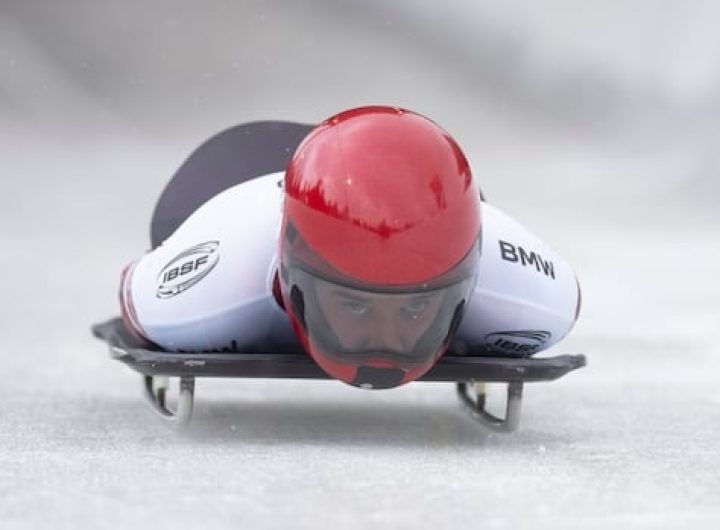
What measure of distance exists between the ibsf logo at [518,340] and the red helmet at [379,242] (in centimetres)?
27

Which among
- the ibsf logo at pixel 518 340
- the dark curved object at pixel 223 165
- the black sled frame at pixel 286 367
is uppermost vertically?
the dark curved object at pixel 223 165

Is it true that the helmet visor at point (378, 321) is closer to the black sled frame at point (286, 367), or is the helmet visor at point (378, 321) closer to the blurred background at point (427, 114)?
the black sled frame at point (286, 367)

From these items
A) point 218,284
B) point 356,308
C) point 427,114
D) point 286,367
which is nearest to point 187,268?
point 218,284

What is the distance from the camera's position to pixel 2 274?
251 inches

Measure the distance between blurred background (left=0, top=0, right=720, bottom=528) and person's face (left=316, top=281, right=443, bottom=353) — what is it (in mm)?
341

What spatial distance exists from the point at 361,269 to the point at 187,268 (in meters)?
0.53

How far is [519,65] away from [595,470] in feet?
25.7

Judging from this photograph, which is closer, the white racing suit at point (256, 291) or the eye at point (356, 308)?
the eye at point (356, 308)

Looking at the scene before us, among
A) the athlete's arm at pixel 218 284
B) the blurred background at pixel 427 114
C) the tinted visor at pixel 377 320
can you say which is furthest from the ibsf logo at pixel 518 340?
the athlete's arm at pixel 218 284

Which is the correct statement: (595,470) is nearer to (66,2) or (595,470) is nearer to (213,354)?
(213,354)

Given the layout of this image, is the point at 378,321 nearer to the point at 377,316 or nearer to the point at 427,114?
the point at 377,316

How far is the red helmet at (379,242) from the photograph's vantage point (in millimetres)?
2328

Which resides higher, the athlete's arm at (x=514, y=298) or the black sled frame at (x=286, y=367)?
the athlete's arm at (x=514, y=298)

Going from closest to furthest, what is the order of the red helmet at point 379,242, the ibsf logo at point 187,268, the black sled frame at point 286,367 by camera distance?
the red helmet at point 379,242 → the black sled frame at point 286,367 → the ibsf logo at point 187,268
